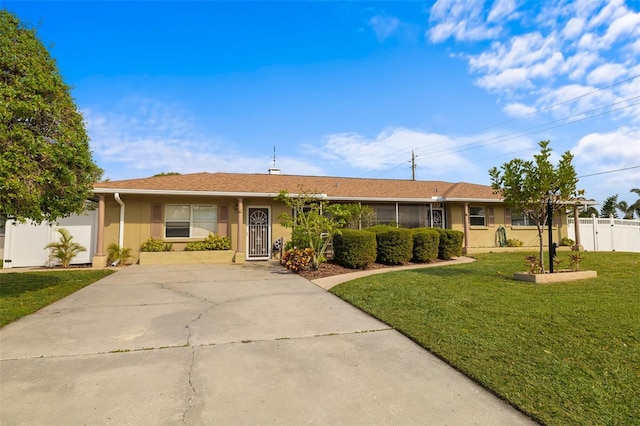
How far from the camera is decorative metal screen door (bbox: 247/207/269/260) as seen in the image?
1454 centimetres

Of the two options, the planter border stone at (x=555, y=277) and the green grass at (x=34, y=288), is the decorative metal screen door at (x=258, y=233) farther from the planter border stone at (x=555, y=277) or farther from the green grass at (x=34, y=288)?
the planter border stone at (x=555, y=277)

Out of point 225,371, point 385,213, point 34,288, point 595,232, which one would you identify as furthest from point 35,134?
point 595,232

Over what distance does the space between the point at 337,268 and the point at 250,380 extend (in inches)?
323

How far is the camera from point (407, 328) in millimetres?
4777

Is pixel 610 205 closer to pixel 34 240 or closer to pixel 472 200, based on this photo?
pixel 472 200

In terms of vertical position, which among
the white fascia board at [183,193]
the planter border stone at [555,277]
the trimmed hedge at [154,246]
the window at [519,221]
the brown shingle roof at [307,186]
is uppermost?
the brown shingle roof at [307,186]

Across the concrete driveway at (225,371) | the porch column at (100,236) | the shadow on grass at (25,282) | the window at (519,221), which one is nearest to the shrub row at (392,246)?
the concrete driveway at (225,371)

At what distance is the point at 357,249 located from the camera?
1123 centimetres

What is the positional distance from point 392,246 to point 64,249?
12089mm

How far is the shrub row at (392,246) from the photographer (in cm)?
1131

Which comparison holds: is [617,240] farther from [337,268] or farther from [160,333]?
[160,333]

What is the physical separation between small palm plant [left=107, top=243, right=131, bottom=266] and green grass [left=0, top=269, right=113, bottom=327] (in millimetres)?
1385

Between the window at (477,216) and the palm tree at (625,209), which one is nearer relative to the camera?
the window at (477,216)

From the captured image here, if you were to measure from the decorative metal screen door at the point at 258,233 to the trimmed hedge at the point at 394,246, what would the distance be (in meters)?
5.13
